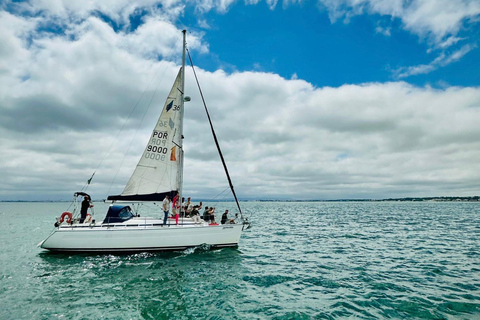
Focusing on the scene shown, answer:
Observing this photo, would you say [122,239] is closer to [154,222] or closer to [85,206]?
[154,222]

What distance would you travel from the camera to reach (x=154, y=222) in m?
17.7

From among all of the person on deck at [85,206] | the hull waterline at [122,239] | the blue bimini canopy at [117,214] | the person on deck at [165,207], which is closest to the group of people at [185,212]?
the person on deck at [165,207]

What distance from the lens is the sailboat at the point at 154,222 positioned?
16453 millimetres

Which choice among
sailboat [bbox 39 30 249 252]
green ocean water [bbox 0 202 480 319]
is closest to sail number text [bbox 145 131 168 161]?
sailboat [bbox 39 30 249 252]

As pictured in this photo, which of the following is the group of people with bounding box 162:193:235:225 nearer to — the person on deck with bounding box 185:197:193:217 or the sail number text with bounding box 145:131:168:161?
the person on deck with bounding box 185:197:193:217

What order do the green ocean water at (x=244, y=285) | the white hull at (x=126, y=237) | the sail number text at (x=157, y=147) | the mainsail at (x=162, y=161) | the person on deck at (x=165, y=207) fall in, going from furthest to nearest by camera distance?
the sail number text at (x=157, y=147), the mainsail at (x=162, y=161), the person on deck at (x=165, y=207), the white hull at (x=126, y=237), the green ocean water at (x=244, y=285)

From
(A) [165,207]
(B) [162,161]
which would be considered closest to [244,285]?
(A) [165,207]

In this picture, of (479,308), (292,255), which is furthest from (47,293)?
(479,308)

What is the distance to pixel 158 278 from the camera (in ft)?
41.7

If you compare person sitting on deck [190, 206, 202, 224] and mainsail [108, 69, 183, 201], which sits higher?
mainsail [108, 69, 183, 201]

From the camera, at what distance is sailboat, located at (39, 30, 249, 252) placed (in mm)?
16453

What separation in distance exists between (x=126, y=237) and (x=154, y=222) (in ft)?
6.28

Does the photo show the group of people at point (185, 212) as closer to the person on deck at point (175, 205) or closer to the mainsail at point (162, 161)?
the person on deck at point (175, 205)

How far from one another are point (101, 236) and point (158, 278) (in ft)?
19.6
